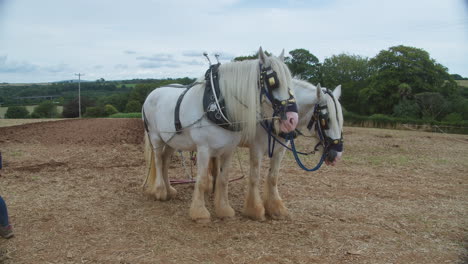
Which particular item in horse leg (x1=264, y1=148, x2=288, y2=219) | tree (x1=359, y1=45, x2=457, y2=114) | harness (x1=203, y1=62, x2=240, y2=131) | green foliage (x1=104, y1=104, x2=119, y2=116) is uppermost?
tree (x1=359, y1=45, x2=457, y2=114)

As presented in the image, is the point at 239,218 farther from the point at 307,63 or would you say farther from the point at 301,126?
the point at 307,63

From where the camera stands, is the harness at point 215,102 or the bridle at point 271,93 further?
the harness at point 215,102

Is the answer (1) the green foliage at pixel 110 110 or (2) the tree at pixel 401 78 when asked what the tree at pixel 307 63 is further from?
(1) the green foliage at pixel 110 110

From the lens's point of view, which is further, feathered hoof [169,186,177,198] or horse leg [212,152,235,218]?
feathered hoof [169,186,177,198]

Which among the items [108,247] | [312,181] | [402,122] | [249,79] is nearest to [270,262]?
[108,247]

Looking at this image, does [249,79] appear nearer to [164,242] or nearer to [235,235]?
[235,235]

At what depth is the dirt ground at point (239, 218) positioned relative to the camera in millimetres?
3449

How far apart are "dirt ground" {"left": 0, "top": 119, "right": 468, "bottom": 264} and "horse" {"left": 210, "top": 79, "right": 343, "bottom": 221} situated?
24 cm

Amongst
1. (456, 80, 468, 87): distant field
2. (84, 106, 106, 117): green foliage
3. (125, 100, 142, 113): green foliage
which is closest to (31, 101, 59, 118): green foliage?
(84, 106, 106, 117): green foliage

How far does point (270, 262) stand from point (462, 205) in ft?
Result: 12.4

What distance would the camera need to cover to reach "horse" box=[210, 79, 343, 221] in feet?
13.4

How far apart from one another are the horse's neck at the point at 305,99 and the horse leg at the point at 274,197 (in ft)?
1.86

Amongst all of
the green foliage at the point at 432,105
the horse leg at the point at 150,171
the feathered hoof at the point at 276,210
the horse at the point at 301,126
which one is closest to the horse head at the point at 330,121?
the horse at the point at 301,126

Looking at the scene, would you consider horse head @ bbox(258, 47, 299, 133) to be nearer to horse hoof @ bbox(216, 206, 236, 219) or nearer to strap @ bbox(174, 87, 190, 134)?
strap @ bbox(174, 87, 190, 134)
